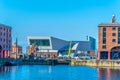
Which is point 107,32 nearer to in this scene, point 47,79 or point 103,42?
point 103,42

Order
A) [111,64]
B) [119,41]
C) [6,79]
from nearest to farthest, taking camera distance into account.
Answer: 1. [6,79]
2. [111,64]
3. [119,41]

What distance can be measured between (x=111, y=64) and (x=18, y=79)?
3450 inches

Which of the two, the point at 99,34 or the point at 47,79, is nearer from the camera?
the point at 47,79

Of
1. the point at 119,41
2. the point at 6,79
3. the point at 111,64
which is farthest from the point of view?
the point at 119,41

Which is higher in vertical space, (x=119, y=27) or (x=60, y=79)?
(x=119, y=27)

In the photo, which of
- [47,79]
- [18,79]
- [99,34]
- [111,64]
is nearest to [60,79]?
[47,79]

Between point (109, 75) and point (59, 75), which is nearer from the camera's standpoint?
point (109, 75)

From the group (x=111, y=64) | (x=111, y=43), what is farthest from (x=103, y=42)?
(x=111, y=64)

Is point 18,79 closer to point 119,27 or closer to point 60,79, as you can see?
point 60,79

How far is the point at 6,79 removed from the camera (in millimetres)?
99938

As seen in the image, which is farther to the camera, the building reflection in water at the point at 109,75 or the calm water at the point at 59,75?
the calm water at the point at 59,75

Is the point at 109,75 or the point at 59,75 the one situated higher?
the point at 109,75

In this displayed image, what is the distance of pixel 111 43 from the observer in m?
200

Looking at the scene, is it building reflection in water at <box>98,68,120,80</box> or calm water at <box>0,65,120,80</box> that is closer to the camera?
building reflection in water at <box>98,68,120,80</box>
